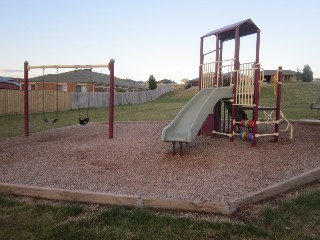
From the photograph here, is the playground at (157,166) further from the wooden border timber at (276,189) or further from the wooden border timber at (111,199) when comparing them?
the wooden border timber at (276,189)

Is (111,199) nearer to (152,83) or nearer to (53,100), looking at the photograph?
(53,100)

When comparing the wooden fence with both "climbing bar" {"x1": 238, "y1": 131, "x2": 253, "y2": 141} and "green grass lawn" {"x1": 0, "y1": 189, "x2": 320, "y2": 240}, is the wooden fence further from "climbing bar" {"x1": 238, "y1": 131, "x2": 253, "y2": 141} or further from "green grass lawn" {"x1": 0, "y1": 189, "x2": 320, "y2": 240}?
"green grass lawn" {"x1": 0, "y1": 189, "x2": 320, "y2": 240}

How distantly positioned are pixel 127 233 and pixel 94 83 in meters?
43.6

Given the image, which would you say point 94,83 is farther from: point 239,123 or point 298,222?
point 298,222

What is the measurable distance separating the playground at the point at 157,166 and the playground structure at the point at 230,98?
1.64 ft

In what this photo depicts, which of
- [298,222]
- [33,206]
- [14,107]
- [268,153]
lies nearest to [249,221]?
[298,222]

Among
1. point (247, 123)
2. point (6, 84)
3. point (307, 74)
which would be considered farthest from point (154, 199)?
point (307, 74)

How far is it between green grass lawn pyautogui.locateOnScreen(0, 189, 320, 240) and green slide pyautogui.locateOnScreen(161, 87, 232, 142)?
10.1 ft

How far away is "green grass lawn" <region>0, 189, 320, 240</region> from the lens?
3951 mm

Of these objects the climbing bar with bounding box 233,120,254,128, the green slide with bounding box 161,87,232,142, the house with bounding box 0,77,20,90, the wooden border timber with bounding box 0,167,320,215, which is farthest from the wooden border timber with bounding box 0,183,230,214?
the house with bounding box 0,77,20,90

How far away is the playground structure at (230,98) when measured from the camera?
8.49m

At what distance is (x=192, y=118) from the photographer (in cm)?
866

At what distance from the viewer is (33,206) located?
4.98 metres

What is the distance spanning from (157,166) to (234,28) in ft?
16.9
